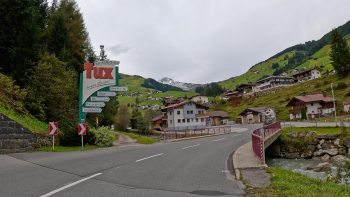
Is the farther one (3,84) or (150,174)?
(3,84)

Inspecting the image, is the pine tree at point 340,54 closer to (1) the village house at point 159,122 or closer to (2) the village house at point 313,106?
(2) the village house at point 313,106

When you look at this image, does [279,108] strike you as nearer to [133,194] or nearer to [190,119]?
[190,119]

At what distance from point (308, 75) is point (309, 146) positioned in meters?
130

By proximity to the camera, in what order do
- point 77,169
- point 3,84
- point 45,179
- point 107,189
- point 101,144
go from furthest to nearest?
point 101,144
point 3,84
point 77,169
point 45,179
point 107,189

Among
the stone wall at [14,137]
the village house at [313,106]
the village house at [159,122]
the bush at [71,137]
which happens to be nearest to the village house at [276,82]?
the village house at [313,106]

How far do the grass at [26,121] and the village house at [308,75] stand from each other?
149 metres

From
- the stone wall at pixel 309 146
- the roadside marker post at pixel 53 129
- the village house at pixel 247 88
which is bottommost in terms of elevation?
the stone wall at pixel 309 146

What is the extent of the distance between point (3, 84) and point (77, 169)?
46.9ft

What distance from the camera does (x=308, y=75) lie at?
16012 centimetres

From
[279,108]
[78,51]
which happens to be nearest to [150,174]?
[78,51]

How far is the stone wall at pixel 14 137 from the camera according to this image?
1868cm

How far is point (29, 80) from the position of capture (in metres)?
A: 27.8

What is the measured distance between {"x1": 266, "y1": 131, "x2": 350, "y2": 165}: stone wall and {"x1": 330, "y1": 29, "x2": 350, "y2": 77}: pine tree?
80088mm

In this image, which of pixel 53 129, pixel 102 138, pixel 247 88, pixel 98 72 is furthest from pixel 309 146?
pixel 247 88
